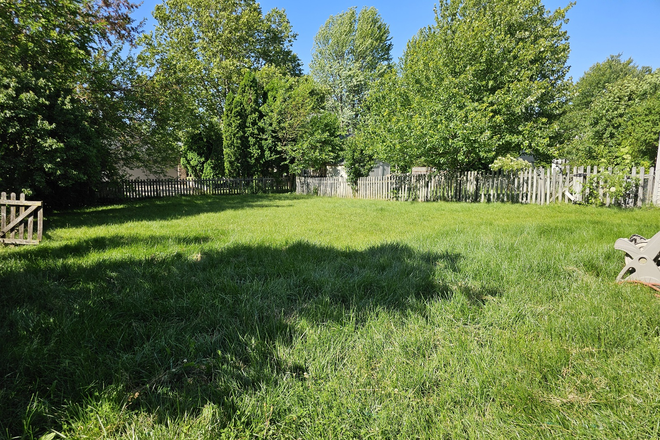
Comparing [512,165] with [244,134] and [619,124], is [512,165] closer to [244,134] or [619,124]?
[244,134]

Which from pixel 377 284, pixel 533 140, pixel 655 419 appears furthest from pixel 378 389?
pixel 533 140

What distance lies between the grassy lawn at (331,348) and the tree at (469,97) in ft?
34.1

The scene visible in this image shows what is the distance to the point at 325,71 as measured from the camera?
3638 cm

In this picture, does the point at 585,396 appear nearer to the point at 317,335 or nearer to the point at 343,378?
the point at 343,378

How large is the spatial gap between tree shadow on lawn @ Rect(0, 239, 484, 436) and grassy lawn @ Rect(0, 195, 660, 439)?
0.5 inches

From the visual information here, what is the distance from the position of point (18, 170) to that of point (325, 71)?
3374 cm

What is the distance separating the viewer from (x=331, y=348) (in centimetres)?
195

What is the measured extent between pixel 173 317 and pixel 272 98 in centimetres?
2435

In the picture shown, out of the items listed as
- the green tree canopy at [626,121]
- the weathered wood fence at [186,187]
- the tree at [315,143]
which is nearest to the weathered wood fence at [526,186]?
the tree at [315,143]

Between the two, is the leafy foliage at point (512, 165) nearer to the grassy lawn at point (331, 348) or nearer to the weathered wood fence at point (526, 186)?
the weathered wood fence at point (526, 186)

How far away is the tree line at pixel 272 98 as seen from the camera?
8.77 meters

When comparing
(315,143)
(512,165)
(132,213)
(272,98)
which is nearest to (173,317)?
(132,213)

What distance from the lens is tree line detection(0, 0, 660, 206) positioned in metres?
8.77

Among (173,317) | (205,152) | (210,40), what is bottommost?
(173,317)
